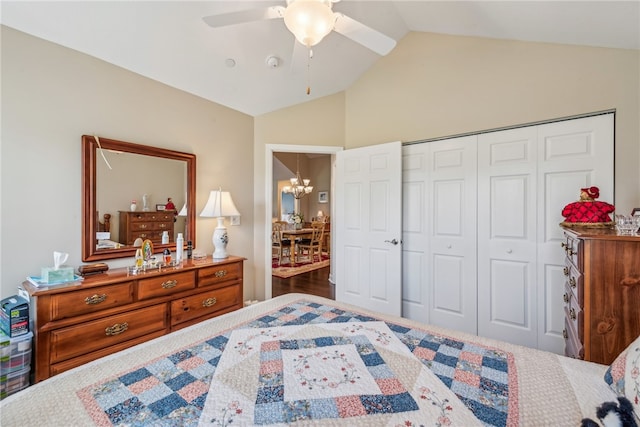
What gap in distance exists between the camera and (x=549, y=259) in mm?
2270

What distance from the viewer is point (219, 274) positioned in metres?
2.57

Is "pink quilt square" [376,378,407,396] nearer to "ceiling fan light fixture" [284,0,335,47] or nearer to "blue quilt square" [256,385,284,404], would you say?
"blue quilt square" [256,385,284,404]

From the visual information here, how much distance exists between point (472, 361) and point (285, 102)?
3.08m

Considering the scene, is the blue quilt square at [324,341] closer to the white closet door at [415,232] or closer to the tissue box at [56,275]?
the tissue box at [56,275]

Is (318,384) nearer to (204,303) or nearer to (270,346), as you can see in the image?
(270,346)

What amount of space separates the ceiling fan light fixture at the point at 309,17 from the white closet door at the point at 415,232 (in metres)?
1.81

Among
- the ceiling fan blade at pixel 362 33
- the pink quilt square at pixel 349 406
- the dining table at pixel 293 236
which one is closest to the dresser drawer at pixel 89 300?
the pink quilt square at pixel 349 406

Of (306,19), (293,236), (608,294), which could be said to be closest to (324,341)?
(608,294)

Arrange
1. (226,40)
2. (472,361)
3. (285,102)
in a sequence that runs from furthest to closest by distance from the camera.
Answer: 1. (285,102)
2. (226,40)
3. (472,361)

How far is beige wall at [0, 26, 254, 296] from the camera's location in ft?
5.98

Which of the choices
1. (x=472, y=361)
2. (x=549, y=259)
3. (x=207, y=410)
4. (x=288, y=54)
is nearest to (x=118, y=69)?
(x=288, y=54)

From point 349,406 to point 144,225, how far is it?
7.74 feet

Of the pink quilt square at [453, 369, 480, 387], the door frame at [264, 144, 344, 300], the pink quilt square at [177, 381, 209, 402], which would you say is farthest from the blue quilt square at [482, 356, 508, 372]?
the door frame at [264, 144, 344, 300]

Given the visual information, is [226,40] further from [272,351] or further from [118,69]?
[272,351]
